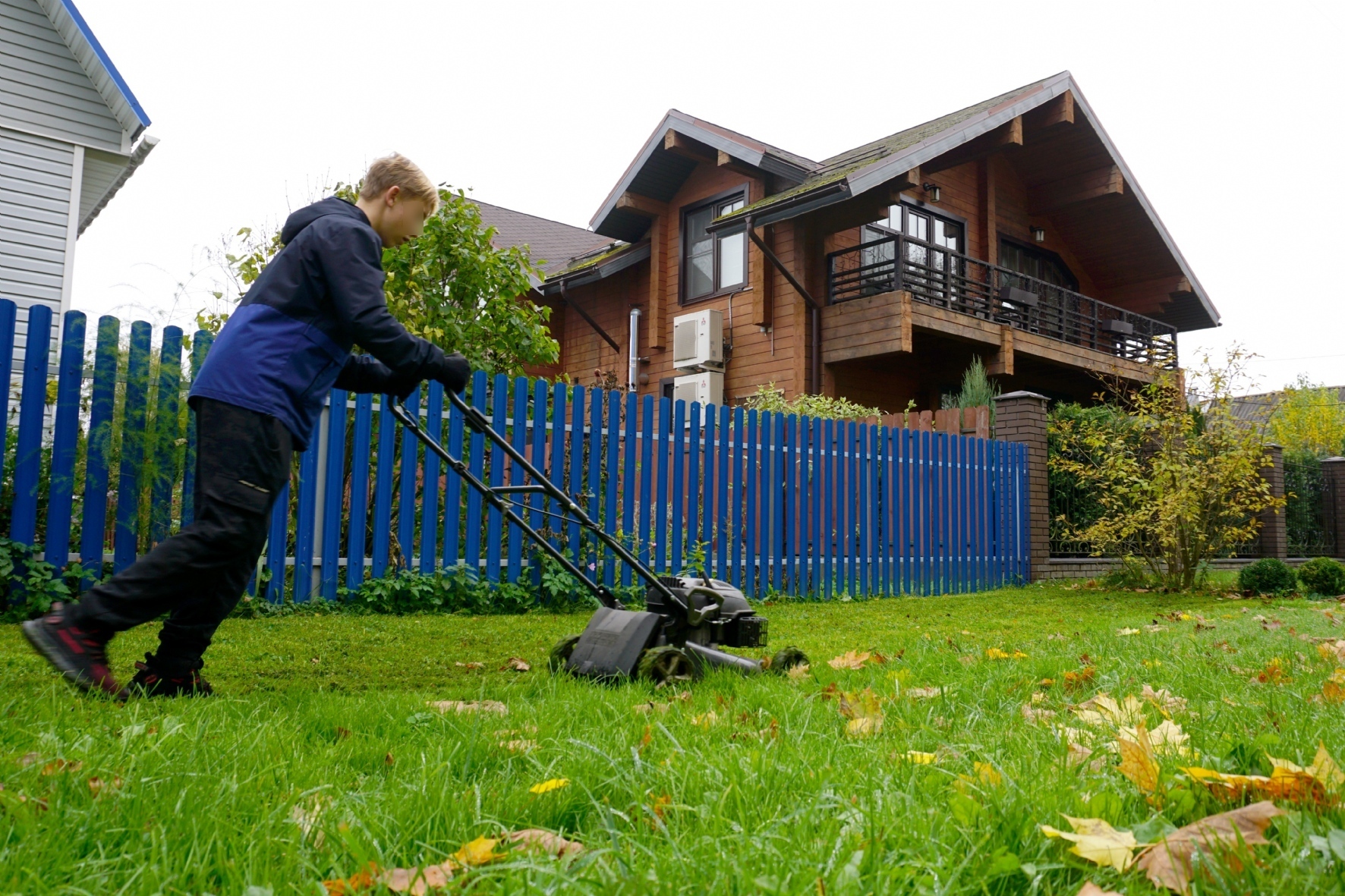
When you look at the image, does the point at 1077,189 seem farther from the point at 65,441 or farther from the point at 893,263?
the point at 65,441

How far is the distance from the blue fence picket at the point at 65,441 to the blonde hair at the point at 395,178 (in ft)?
10.6

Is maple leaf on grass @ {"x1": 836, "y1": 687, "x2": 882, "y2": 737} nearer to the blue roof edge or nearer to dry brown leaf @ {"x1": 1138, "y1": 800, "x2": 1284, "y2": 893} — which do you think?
dry brown leaf @ {"x1": 1138, "y1": 800, "x2": 1284, "y2": 893}

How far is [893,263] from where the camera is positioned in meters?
15.1

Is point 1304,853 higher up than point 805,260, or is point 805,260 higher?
point 805,260

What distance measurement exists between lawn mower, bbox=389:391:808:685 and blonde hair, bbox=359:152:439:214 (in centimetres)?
71

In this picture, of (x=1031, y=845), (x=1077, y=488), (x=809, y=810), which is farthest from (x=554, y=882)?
(x=1077, y=488)

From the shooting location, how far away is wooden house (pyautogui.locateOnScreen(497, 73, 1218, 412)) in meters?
15.3

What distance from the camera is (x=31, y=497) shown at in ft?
18.1

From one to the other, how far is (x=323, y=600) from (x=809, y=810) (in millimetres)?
5322

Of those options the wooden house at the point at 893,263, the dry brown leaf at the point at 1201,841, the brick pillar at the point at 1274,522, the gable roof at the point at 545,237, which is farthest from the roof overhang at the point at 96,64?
the brick pillar at the point at 1274,522

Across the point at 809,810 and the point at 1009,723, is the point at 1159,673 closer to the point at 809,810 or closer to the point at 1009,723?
the point at 1009,723

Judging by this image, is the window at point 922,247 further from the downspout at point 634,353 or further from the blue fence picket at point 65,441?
the blue fence picket at point 65,441

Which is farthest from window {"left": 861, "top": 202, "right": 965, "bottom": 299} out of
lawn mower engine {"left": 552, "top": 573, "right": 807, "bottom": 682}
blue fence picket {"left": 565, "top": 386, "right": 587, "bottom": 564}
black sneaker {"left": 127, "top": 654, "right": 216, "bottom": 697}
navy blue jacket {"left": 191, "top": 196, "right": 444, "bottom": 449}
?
black sneaker {"left": 127, "top": 654, "right": 216, "bottom": 697}

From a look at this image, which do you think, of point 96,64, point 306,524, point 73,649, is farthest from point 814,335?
point 73,649
